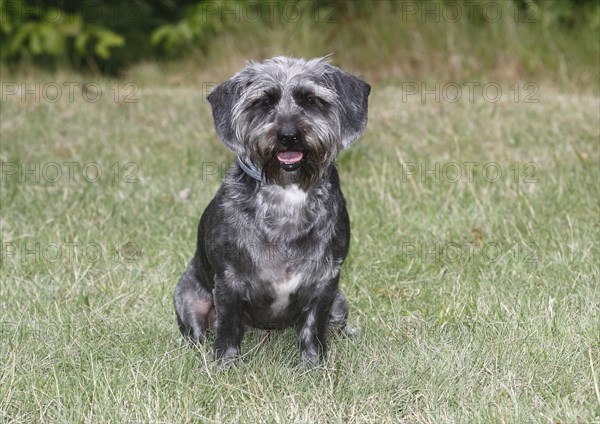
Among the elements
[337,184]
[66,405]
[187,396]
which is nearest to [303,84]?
[337,184]

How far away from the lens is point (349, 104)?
14.7ft

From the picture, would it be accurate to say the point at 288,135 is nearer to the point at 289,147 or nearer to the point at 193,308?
the point at 289,147

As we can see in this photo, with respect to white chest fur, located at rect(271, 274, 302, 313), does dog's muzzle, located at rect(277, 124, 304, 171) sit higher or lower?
higher

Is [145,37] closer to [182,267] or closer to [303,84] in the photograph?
[182,267]

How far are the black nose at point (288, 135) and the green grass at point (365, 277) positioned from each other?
41.6 inches

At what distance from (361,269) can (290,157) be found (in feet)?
5.71

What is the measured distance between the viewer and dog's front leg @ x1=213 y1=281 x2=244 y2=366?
4.41m

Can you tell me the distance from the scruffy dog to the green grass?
0.26 m

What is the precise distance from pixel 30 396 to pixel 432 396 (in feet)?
5.78

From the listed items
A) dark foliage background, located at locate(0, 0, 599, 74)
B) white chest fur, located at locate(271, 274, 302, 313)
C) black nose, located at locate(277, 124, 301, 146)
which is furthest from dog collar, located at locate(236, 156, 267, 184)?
dark foliage background, located at locate(0, 0, 599, 74)

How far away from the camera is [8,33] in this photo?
1323cm

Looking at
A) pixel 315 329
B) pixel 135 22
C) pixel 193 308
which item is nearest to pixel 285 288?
pixel 315 329

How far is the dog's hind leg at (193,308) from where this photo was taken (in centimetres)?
478

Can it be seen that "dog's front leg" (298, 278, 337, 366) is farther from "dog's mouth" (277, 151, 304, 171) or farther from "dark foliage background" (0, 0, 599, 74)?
"dark foliage background" (0, 0, 599, 74)
